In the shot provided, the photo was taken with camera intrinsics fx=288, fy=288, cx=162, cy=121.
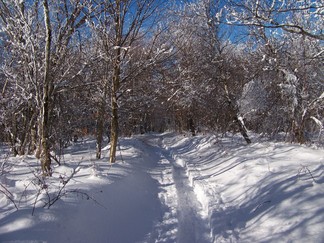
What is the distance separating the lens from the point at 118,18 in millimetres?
8680

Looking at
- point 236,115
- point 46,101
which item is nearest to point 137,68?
point 46,101

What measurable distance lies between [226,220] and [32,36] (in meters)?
5.22

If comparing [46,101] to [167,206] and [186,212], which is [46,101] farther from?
[186,212]

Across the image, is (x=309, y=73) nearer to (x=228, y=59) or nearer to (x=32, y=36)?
(x=228, y=59)

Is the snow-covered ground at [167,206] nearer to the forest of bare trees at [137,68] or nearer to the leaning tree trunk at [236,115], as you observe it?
the forest of bare trees at [137,68]

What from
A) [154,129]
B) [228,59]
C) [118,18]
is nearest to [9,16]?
[118,18]

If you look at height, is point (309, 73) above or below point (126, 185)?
above

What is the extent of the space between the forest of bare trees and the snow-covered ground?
145 cm

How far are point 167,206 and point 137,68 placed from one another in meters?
4.56

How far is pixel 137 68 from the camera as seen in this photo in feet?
29.4

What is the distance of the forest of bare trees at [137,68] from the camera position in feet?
19.6

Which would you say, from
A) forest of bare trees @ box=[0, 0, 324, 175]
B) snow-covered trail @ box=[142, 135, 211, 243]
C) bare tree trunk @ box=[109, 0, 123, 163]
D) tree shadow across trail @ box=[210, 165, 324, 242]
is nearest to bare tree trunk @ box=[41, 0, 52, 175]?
forest of bare trees @ box=[0, 0, 324, 175]

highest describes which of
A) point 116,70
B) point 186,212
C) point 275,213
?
point 116,70

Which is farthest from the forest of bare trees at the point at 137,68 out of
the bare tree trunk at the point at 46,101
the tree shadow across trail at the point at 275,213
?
the tree shadow across trail at the point at 275,213
